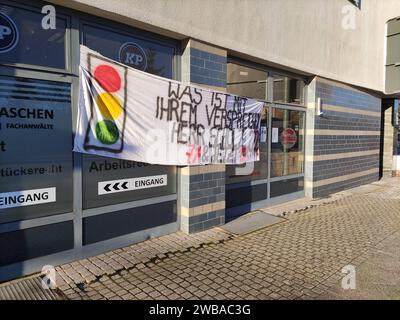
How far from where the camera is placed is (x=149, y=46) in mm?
4805

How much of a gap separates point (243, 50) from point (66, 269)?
4343mm

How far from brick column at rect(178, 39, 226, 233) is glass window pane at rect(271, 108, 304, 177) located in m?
2.01

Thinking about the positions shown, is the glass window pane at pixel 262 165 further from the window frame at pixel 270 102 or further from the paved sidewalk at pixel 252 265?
the paved sidewalk at pixel 252 265

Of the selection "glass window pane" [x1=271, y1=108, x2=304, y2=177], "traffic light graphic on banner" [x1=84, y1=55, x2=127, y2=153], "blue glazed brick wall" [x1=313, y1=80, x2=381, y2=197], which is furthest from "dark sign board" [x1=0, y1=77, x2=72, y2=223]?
"blue glazed brick wall" [x1=313, y1=80, x2=381, y2=197]

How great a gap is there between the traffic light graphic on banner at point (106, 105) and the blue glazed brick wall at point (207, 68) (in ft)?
3.94

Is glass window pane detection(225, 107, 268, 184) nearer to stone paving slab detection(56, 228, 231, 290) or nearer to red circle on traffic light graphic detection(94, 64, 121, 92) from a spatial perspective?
stone paving slab detection(56, 228, 231, 290)

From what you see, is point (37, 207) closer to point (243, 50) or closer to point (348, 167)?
point (243, 50)

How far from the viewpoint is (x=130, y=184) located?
4.69 m

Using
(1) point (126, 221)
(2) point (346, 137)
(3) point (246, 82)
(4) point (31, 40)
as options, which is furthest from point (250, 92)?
(2) point (346, 137)

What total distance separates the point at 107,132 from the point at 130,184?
842mm

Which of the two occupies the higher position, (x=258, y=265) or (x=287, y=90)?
(x=287, y=90)

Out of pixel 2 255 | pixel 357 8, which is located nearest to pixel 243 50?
pixel 2 255

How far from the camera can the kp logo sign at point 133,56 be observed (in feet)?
14.7

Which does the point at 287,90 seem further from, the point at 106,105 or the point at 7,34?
the point at 7,34
